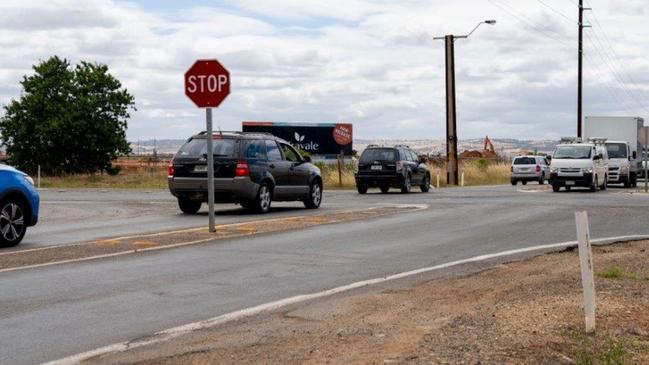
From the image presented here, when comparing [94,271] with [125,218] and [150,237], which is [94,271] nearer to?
[150,237]

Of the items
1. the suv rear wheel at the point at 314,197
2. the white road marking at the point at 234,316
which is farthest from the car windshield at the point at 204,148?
the white road marking at the point at 234,316

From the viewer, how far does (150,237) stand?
16688 mm

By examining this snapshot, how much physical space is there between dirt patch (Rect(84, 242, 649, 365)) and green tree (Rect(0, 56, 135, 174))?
51.4 meters

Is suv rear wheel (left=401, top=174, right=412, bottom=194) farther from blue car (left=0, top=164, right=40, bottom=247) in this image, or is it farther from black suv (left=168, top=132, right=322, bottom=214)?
blue car (left=0, top=164, right=40, bottom=247)

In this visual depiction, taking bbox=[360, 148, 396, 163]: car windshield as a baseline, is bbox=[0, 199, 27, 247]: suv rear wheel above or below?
below

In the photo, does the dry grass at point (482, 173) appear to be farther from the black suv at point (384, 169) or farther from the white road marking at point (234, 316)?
the white road marking at point (234, 316)

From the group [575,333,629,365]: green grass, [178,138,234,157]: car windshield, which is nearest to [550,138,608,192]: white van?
[178,138,234,157]: car windshield

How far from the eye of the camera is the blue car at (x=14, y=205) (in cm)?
1545

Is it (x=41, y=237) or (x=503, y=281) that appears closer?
(x=503, y=281)

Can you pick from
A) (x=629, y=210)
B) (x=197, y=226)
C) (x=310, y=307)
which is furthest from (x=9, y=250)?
(x=629, y=210)

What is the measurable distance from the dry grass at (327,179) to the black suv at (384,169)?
9165mm

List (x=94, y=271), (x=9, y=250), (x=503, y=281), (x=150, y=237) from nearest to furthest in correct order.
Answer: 1. (x=503, y=281)
2. (x=94, y=271)
3. (x=9, y=250)
4. (x=150, y=237)

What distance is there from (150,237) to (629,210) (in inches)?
482

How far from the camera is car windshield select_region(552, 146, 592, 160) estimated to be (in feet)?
129
